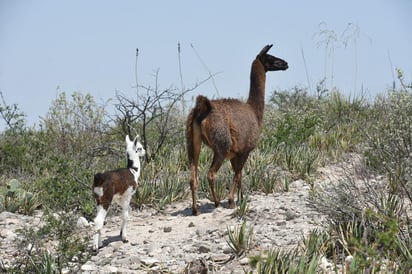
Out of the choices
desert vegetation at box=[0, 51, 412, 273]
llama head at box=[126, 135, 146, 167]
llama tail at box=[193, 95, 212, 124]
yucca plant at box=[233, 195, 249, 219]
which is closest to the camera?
desert vegetation at box=[0, 51, 412, 273]

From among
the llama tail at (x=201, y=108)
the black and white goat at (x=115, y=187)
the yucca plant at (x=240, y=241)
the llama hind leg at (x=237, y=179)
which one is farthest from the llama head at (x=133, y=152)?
the yucca plant at (x=240, y=241)

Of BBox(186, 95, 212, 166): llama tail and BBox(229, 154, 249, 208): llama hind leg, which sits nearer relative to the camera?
BBox(186, 95, 212, 166): llama tail

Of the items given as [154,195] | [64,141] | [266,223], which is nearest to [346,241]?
[266,223]

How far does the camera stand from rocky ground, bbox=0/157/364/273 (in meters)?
7.73

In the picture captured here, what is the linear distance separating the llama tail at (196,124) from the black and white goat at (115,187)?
984 mm

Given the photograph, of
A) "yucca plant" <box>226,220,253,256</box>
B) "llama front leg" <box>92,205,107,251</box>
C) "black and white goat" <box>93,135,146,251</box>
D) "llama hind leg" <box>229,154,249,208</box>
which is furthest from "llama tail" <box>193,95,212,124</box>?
"yucca plant" <box>226,220,253,256</box>

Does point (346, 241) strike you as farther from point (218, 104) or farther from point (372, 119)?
point (372, 119)

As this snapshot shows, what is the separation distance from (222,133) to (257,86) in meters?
1.65

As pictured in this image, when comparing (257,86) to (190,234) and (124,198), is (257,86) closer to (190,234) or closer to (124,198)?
(190,234)

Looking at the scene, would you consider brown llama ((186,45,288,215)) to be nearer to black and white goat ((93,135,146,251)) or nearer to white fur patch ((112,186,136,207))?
black and white goat ((93,135,146,251))

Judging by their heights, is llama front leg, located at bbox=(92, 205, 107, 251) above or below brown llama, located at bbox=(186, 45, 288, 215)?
below

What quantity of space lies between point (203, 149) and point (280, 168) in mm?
1648

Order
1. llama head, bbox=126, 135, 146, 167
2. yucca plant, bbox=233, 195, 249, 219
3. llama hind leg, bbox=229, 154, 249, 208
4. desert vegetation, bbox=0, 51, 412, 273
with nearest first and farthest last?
desert vegetation, bbox=0, 51, 412, 273
llama head, bbox=126, 135, 146, 167
yucca plant, bbox=233, 195, 249, 219
llama hind leg, bbox=229, 154, 249, 208

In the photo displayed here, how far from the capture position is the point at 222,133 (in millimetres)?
9773
